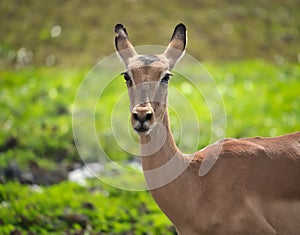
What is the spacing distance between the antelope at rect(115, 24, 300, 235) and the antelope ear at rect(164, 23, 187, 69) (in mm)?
14

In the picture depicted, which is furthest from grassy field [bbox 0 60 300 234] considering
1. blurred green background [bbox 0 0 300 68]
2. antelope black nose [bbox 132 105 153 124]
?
antelope black nose [bbox 132 105 153 124]

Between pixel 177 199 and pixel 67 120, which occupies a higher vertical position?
pixel 67 120

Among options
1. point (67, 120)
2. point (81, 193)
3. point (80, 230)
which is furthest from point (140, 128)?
point (67, 120)

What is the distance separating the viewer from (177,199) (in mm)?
8844

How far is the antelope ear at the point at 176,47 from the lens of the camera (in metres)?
9.10

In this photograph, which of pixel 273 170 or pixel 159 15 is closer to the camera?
pixel 273 170

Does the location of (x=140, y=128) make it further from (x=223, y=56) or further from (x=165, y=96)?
(x=223, y=56)

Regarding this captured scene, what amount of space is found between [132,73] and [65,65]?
68.7 ft

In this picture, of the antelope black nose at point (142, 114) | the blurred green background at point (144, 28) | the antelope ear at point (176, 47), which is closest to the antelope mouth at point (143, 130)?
the antelope black nose at point (142, 114)

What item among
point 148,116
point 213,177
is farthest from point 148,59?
point 213,177

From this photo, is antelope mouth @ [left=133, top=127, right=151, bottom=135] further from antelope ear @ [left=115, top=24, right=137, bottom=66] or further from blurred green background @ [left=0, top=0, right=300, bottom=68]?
blurred green background @ [left=0, top=0, right=300, bottom=68]

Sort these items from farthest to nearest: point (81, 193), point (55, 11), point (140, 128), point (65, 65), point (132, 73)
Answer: point (55, 11)
point (65, 65)
point (81, 193)
point (132, 73)
point (140, 128)

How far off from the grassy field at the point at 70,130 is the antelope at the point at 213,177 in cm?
444

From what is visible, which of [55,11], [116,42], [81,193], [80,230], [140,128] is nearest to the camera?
[140,128]
